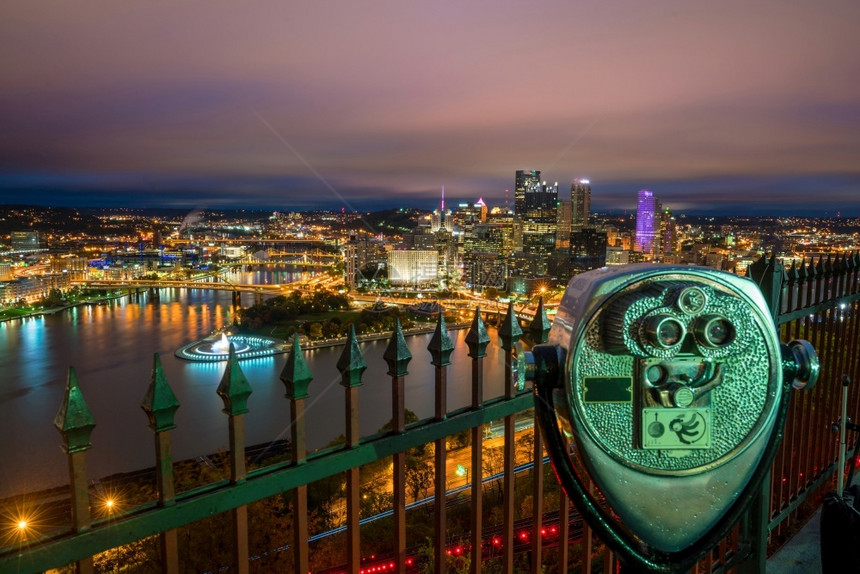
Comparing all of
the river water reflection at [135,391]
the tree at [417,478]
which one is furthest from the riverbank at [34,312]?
the tree at [417,478]

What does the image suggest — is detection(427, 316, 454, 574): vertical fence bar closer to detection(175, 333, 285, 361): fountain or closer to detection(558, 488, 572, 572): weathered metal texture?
detection(558, 488, 572, 572): weathered metal texture

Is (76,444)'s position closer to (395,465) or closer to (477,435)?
(395,465)

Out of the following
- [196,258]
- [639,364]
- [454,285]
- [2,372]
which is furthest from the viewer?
[196,258]

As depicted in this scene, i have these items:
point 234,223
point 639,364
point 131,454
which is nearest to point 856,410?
point 639,364

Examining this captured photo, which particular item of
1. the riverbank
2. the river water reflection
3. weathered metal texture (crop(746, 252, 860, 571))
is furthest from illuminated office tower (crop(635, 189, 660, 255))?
weathered metal texture (crop(746, 252, 860, 571))

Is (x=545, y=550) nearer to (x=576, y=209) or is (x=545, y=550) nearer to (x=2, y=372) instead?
(x=2, y=372)

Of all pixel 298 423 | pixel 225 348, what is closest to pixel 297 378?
pixel 298 423

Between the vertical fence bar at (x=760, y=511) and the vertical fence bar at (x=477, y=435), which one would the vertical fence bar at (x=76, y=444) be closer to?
the vertical fence bar at (x=477, y=435)
